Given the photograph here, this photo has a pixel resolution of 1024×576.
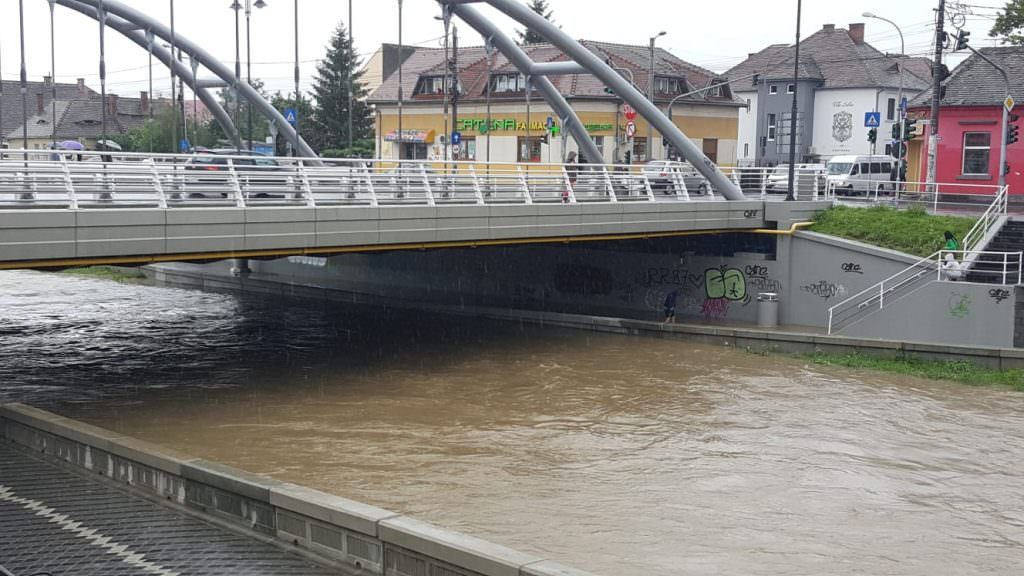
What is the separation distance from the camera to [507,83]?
65.0 meters

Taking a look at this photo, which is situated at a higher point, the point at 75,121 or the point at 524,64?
the point at 524,64

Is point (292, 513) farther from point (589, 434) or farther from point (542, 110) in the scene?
point (542, 110)

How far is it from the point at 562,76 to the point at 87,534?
166ft

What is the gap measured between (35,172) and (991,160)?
36.5 meters

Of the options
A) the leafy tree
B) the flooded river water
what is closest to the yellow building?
the leafy tree

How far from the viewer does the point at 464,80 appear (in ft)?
225

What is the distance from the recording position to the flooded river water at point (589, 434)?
1391 cm

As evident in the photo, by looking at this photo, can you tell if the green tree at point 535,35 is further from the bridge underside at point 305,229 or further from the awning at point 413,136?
the bridge underside at point 305,229

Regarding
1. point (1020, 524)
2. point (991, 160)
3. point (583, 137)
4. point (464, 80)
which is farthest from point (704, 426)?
point (464, 80)

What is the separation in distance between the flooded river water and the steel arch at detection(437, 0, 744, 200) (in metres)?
6.36

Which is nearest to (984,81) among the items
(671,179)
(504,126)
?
(671,179)

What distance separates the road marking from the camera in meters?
11.9

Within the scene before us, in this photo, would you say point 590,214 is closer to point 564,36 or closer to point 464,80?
point 564,36

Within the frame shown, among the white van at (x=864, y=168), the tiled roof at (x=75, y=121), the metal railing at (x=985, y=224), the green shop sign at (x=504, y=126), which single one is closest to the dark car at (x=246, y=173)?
the metal railing at (x=985, y=224)
